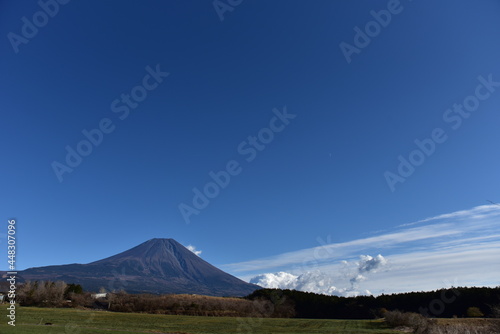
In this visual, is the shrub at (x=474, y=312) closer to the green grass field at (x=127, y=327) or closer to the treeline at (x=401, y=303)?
the treeline at (x=401, y=303)

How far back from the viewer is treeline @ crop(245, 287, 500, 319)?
318 ft

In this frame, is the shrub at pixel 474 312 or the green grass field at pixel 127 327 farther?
the shrub at pixel 474 312

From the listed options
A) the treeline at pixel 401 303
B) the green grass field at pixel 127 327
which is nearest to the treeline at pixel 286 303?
the treeline at pixel 401 303

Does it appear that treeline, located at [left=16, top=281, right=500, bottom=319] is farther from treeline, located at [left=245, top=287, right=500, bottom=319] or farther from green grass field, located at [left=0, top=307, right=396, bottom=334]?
green grass field, located at [left=0, top=307, right=396, bottom=334]

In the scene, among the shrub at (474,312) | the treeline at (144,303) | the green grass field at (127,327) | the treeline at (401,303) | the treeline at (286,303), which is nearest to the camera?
the green grass field at (127,327)

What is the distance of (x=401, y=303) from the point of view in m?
110

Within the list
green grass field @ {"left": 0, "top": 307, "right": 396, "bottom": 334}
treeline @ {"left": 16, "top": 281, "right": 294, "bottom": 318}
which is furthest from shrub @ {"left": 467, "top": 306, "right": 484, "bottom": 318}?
treeline @ {"left": 16, "top": 281, "right": 294, "bottom": 318}

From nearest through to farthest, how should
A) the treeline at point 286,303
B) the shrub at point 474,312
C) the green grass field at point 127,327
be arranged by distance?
the green grass field at point 127,327 → the shrub at point 474,312 → the treeline at point 286,303

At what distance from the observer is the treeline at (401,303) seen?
97.0 m

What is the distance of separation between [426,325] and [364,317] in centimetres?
5642

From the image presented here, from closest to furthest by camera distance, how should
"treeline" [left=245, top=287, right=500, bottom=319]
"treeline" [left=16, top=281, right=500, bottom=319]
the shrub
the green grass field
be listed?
the green grass field, the shrub, "treeline" [left=16, top=281, right=500, bottom=319], "treeline" [left=245, top=287, right=500, bottom=319]

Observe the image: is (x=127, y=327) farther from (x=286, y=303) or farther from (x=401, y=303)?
(x=401, y=303)

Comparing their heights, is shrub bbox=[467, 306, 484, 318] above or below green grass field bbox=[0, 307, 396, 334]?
above

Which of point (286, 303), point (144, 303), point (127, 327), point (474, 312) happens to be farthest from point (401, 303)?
point (127, 327)
